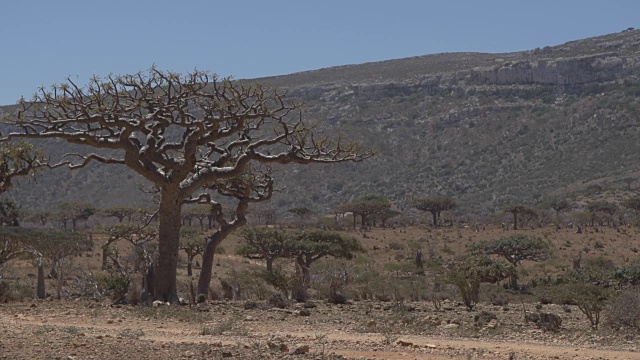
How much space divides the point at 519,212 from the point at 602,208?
257 inches

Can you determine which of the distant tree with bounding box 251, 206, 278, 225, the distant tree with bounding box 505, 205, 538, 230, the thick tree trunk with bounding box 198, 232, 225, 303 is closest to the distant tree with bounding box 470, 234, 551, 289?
the distant tree with bounding box 505, 205, 538, 230

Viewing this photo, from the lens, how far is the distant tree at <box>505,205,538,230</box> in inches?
2383

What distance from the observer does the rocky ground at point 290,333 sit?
33.9 feet

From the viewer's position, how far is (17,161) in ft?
57.6

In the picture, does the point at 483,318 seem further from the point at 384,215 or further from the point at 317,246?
the point at 384,215

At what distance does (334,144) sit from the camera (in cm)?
1952

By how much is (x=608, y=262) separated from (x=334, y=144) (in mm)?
25367

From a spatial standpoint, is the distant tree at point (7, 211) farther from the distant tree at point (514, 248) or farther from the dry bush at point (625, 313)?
the dry bush at point (625, 313)

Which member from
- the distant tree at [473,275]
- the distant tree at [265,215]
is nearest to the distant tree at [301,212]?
the distant tree at [265,215]

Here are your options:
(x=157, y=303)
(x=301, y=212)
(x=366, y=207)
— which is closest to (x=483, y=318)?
(x=157, y=303)

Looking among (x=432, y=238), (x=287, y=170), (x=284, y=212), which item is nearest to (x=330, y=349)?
(x=432, y=238)

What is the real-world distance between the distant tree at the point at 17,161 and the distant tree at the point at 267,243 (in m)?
18.3

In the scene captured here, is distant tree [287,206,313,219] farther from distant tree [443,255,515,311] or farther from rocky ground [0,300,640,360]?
rocky ground [0,300,640,360]

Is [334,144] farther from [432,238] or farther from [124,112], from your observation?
[432,238]
